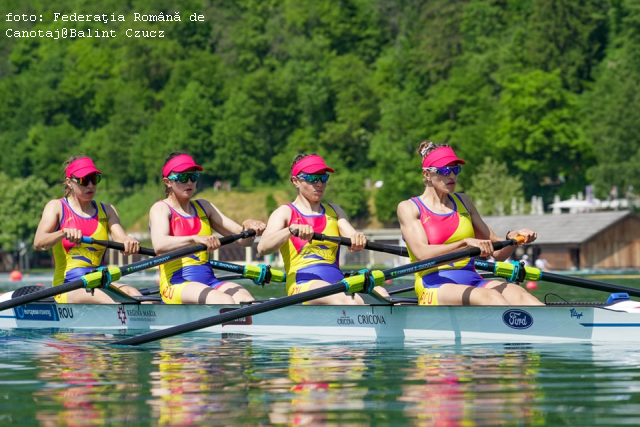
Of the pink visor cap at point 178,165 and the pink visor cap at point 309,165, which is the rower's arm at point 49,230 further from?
the pink visor cap at point 309,165

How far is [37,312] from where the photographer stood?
16.7m

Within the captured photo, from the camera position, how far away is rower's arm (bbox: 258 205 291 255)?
1376cm

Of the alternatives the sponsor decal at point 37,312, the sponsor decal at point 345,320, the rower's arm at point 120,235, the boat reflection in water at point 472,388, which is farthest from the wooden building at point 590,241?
the boat reflection in water at point 472,388

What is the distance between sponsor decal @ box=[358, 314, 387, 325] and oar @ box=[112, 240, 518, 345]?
0.43 m

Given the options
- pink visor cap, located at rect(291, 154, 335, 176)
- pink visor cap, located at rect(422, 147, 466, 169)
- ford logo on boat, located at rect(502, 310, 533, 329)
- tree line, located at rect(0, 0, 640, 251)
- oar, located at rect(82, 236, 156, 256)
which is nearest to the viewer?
ford logo on boat, located at rect(502, 310, 533, 329)

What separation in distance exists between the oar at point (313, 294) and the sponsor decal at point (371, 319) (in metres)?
0.43

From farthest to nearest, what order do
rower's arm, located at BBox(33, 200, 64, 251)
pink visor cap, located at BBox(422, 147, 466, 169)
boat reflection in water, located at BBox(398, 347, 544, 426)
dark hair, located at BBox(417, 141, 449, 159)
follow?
1. rower's arm, located at BBox(33, 200, 64, 251)
2. dark hair, located at BBox(417, 141, 449, 159)
3. pink visor cap, located at BBox(422, 147, 466, 169)
4. boat reflection in water, located at BBox(398, 347, 544, 426)

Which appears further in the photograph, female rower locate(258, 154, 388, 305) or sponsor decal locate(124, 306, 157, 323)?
sponsor decal locate(124, 306, 157, 323)

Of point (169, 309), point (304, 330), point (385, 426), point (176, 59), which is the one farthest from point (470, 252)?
point (176, 59)

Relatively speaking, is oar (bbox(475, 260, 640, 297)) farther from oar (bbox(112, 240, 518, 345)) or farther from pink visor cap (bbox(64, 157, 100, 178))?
pink visor cap (bbox(64, 157, 100, 178))

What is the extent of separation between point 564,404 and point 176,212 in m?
7.53

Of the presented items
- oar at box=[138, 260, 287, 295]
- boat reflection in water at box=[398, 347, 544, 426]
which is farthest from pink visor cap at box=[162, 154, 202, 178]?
boat reflection in water at box=[398, 347, 544, 426]

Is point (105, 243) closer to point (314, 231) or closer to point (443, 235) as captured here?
point (314, 231)

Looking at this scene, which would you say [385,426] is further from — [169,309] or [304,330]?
[169,309]
